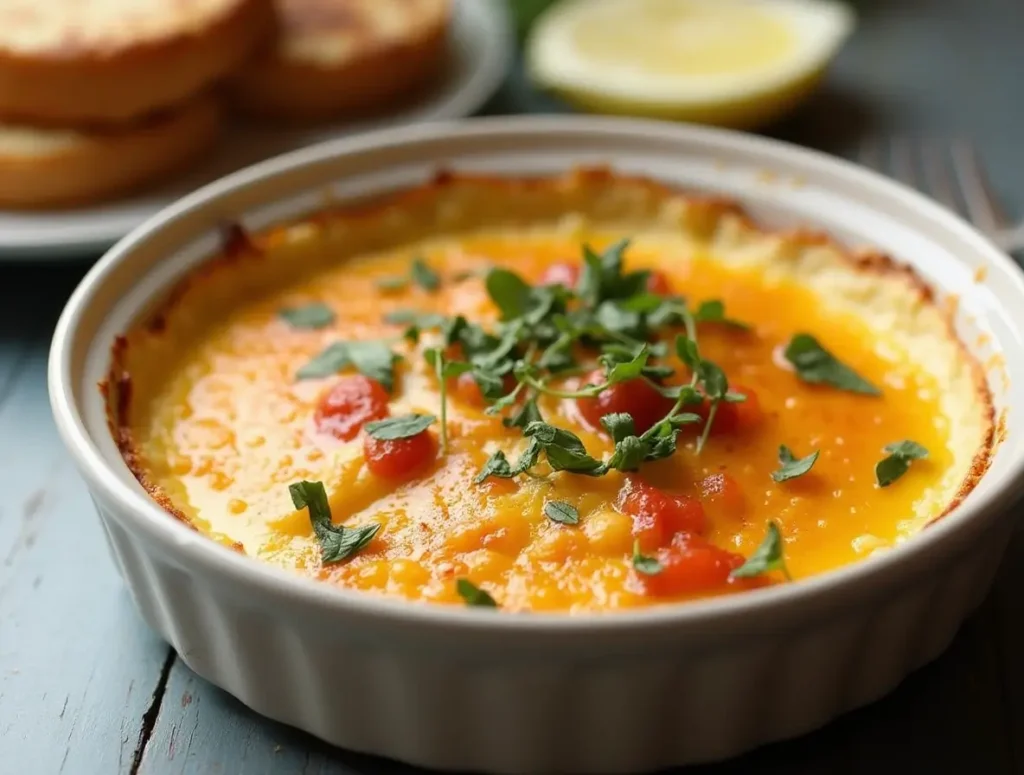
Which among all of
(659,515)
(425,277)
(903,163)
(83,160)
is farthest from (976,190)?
(83,160)

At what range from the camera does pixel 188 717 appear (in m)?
1.97

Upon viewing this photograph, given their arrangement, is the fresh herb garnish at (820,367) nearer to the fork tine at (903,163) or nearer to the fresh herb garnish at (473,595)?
the fresh herb garnish at (473,595)

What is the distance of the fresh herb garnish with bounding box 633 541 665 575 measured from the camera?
1893 millimetres

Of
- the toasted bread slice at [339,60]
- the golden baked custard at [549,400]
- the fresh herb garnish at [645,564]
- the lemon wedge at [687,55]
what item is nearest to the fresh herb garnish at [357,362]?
the golden baked custard at [549,400]

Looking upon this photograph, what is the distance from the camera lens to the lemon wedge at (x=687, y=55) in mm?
3742

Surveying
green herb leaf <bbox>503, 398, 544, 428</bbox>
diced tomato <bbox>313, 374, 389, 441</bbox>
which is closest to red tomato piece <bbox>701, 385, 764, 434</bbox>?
green herb leaf <bbox>503, 398, 544, 428</bbox>

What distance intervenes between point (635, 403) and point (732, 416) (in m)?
0.19

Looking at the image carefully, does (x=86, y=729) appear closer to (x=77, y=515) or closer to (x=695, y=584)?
(x=77, y=515)

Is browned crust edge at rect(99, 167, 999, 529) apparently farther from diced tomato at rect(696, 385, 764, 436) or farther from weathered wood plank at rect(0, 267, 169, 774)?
diced tomato at rect(696, 385, 764, 436)

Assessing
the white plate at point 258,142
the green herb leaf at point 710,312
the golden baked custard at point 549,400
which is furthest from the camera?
the white plate at point 258,142

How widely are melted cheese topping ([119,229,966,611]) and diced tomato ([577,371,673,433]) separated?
0.06 metres

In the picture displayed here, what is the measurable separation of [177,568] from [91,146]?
6.03 ft

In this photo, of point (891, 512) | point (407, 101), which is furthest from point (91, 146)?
point (891, 512)

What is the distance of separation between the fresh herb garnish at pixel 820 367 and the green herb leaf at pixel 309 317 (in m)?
1.06
